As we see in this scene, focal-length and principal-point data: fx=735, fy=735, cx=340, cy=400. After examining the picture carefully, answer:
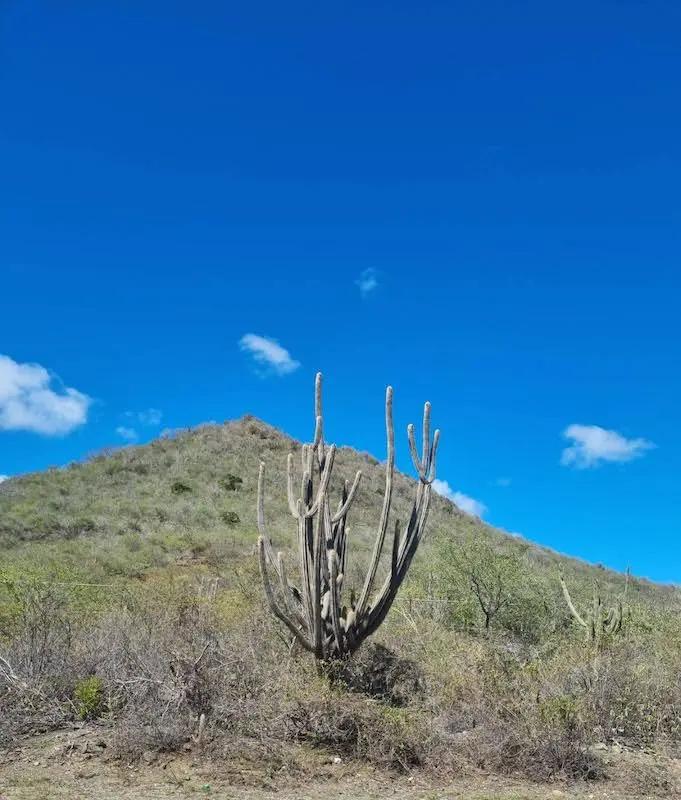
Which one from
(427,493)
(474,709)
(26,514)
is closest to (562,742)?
(474,709)

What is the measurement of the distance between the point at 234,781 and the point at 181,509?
20.5 m

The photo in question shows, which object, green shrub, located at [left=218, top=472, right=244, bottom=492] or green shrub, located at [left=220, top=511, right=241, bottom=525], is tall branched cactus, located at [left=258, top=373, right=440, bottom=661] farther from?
green shrub, located at [left=218, top=472, right=244, bottom=492]

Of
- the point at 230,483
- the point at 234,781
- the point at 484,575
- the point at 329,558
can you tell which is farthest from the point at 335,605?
the point at 230,483

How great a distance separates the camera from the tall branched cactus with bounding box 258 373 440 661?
28.1 feet

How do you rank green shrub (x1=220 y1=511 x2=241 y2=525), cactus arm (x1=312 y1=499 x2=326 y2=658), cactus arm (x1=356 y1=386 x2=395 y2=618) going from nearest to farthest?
cactus arm (x1=312 y1=499 x2=326 y2=658) → cactus arm (x1=356 y1=386 x2=395 y2=618) → green shrub (x1=220 y1=511 x2=241 y2=525)

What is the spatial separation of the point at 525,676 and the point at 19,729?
5543 mm

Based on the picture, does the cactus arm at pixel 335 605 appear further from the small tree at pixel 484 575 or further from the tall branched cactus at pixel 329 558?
the small tree at pixel 484 575

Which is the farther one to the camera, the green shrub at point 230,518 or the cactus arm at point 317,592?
the green shrub at point 230,518

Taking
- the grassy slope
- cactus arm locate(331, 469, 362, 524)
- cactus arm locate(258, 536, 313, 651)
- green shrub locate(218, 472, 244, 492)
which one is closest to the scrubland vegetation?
cactus arm locate(258, 536, 313, 651)

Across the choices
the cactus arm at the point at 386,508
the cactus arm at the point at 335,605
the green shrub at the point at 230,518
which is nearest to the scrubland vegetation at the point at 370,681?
the cactus arm at the point at 335,605

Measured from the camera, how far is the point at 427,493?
372 inches

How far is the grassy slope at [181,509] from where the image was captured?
20953mm

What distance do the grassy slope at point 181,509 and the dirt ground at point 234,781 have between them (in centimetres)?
926

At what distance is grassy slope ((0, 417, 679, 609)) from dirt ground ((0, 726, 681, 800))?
926cm
